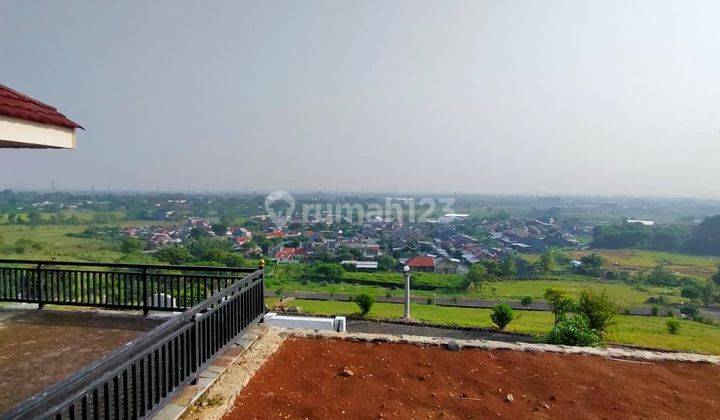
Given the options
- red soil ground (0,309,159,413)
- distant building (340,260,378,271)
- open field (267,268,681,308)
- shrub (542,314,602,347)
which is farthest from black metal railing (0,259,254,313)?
distant building (340,260,378,271)

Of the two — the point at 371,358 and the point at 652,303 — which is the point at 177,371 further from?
the point at 652,303

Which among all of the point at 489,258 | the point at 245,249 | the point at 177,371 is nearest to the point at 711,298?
the point at 489,258

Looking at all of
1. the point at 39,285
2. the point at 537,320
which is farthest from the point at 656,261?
the point at 39,285

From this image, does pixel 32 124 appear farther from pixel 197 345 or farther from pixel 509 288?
pixel 509 288

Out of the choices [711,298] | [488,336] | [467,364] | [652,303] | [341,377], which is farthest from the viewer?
[711,298]

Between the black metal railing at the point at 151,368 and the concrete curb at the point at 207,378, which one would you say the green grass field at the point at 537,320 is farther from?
the black metal railing at the point at 151,368

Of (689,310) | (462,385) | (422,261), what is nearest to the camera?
(462,385)

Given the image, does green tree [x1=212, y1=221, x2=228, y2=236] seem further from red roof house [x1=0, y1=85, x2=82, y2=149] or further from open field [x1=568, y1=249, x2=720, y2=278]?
open field [x1=568, y1=249, x2=720, y2=278]

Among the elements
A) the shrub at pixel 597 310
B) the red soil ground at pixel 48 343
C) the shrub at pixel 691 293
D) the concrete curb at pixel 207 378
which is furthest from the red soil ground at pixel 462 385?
the shrub at pixel 691 293
